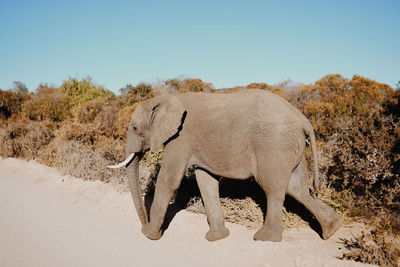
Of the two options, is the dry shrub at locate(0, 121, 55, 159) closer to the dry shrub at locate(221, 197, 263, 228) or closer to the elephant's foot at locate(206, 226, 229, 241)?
the dry shrub at locate(221, 197, 263, 228)

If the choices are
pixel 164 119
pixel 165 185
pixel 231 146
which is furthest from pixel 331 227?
pixel 164 119

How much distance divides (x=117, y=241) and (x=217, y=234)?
166 cm

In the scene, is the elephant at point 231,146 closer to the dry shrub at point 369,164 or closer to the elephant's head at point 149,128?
the elephant's head at point 149,128

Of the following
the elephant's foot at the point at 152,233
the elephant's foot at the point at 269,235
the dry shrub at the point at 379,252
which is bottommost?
the elephant's foot at the point at 152,233

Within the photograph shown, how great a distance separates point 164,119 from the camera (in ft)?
15.0

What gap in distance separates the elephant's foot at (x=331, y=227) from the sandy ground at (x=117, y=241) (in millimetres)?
114

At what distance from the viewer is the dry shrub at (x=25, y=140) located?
10359mm

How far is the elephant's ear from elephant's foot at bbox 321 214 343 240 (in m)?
2.72

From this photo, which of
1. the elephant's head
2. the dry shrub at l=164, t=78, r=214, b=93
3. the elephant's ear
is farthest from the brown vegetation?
the dry shrub at l=164, t=78, r=214, b=93

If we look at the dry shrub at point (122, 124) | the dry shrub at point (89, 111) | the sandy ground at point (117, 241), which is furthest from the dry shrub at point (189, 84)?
the sandy ground at point (117, 241)

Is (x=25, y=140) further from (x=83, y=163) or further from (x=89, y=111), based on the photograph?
(x=83, y=163)

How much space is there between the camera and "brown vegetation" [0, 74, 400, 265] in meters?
5.25

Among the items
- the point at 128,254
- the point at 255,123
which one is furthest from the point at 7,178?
the point at 255,123

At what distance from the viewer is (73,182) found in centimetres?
804
